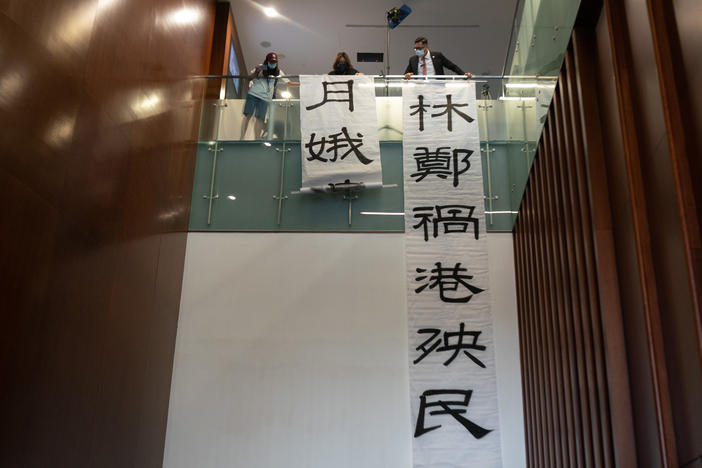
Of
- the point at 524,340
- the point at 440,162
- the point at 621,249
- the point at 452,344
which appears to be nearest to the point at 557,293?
the point at 621,249

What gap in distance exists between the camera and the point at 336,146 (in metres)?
6.74

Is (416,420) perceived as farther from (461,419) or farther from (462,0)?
(462,0)

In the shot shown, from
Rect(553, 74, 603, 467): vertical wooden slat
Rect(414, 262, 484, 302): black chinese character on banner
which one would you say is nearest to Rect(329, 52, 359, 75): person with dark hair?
Rect(414, 262, 484, 302): black chinese character on banner

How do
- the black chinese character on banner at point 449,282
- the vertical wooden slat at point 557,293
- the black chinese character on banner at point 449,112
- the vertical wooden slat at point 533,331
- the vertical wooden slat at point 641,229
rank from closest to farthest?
the vertical wooden slat at point 641,229 → the vertical wooden slat at point 557,293 → the vertical wooden slat at point 533,331 → the black chinese character on banner at point 449,282 → the black chinese character on banner at point 449,112

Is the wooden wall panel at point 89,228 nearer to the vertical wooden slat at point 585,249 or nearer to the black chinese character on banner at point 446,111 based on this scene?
the black chinese character on banner at point 446,111

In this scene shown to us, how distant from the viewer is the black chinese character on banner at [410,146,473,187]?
6.63 meters

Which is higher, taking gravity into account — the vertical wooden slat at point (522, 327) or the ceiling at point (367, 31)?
the ceiling at point (367, 31)

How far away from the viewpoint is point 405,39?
10.5 m

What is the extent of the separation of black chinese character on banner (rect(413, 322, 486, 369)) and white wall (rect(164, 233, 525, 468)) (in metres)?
0.19

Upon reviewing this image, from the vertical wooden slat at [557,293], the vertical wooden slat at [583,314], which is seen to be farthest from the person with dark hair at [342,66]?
the vertical wooden slat at [583,314]

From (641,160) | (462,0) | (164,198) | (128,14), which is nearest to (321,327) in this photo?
(164,198)

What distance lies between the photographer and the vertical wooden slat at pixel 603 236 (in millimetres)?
3357

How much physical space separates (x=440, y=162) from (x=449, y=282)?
1237 mm

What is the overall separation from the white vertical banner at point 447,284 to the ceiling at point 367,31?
312cm
